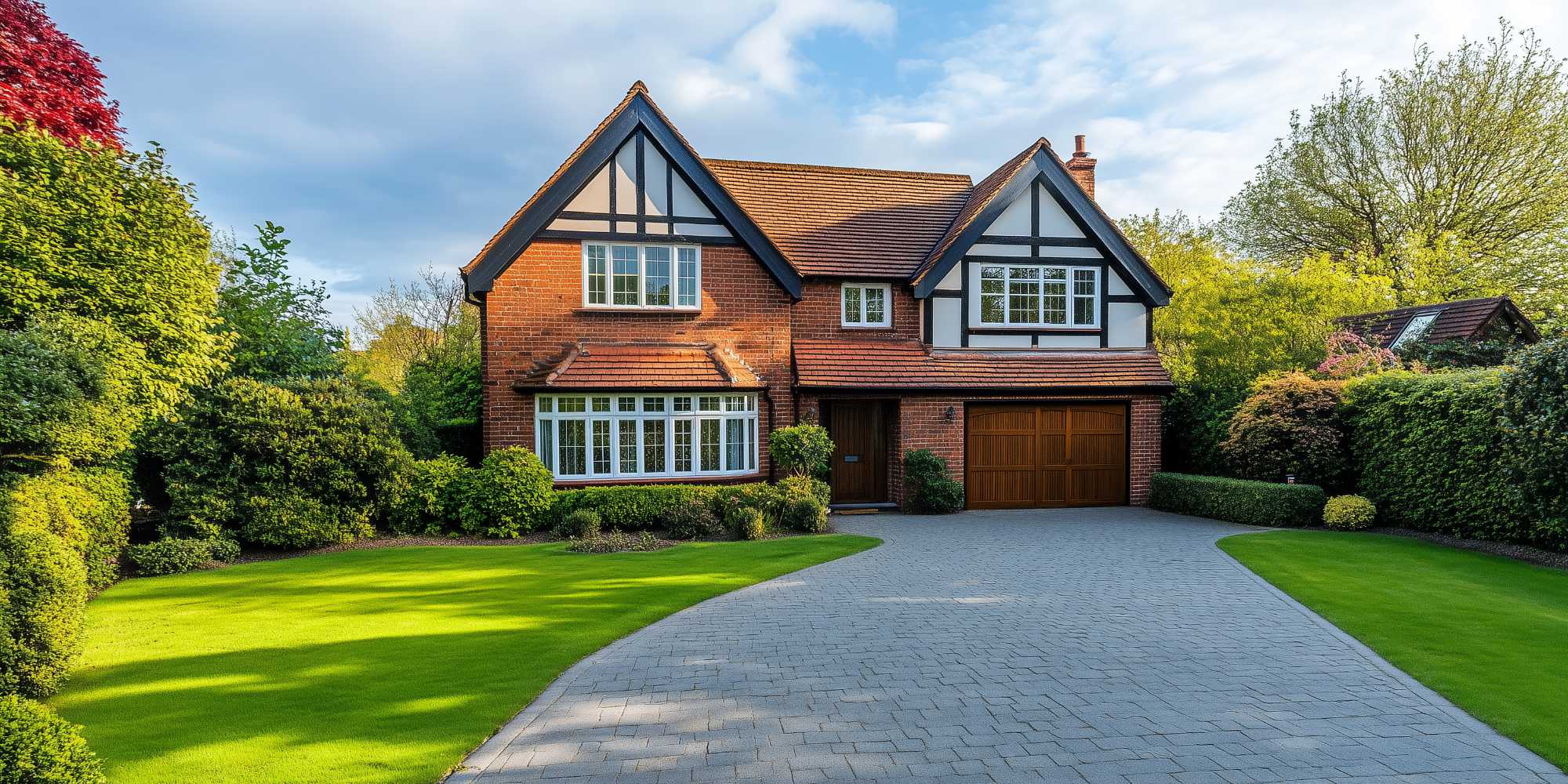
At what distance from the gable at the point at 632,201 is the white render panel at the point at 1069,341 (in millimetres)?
6668

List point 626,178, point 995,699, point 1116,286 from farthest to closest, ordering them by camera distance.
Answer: point 1116,286 → point 626,178 → point 995,699

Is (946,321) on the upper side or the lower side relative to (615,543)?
upper

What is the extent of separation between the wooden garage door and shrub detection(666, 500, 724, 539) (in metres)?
6.79

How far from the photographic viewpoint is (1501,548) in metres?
11.8

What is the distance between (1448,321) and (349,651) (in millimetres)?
26389

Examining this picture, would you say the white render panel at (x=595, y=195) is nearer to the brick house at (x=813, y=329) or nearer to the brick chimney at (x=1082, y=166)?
the brick house at (x=813, y=329)

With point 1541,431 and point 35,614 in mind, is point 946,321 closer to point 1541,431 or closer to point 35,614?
point 1541,431

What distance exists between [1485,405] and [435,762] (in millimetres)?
15704

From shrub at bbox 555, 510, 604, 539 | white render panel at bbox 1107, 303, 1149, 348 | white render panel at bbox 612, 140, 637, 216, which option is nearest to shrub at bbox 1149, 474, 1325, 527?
white render panel at bbox 1107, 303, 1149, 348

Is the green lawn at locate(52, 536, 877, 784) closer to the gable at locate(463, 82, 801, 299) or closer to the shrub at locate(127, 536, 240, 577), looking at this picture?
the shrub at locate(127, 536, 240, 577)

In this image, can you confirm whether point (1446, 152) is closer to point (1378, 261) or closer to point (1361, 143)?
point (1361, 143)

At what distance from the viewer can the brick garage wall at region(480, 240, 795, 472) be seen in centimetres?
1535

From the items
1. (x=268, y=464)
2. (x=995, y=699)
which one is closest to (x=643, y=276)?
(x=268, y=464)

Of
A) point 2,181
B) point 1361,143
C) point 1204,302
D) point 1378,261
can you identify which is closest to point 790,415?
point 1204,302
